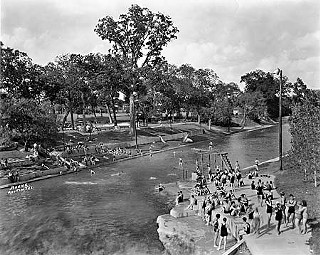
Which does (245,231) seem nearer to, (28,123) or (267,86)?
(28,123)

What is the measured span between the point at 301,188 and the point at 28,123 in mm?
32636

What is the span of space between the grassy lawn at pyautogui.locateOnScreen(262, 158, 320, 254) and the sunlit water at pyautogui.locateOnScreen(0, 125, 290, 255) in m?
8.04

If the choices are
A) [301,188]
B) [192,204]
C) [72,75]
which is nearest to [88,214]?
[192,204]

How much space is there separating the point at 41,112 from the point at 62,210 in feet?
75.5

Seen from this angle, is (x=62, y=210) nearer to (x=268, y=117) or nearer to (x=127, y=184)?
(x=127, y=184)

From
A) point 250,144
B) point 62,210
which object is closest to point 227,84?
point 250,144

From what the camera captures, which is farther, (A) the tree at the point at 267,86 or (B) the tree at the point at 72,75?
(A) the tree at the point at 267,86

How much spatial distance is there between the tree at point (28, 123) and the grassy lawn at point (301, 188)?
26.2 m

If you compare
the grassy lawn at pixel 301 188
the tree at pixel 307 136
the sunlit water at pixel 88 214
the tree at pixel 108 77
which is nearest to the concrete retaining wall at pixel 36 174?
the sunlit water at pixel 88 214

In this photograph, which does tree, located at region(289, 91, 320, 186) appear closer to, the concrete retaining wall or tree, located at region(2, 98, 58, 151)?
the concrete retaining wall

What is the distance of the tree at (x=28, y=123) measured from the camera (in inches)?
1828

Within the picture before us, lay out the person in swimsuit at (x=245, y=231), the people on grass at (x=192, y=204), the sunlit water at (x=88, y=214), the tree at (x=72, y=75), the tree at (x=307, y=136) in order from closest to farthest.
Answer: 1. the person in swimsuit at (x=245, y=231)
2. the sunlit water at (x=88, y=214)
3. the people on grass at (x=192, y=204)
4. the tree at (x=307, y=136)
5. the tree at (x=72, y=75)

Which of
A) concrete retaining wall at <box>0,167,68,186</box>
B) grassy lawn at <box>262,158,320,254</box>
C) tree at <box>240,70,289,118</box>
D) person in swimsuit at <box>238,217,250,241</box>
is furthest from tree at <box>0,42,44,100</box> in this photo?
tree at <box>240,70,289,118</box>

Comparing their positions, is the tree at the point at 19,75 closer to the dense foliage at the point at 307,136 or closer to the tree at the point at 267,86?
the dense foliage at the point at 307,136
